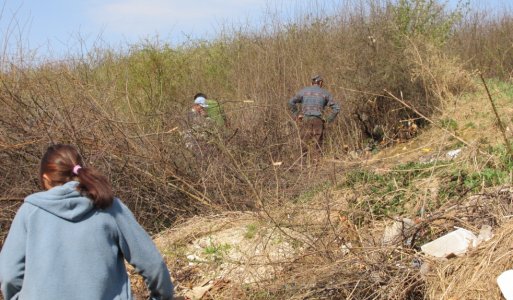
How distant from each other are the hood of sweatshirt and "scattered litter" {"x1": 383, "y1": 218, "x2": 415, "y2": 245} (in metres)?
2.80

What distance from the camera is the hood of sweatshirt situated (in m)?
2.67

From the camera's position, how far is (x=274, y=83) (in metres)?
14.1

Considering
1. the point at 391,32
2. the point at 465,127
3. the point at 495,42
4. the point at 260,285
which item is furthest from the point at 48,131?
the point at 495,42

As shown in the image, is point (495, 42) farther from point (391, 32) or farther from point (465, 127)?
point (465, 127)

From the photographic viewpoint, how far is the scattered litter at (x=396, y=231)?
194 inches

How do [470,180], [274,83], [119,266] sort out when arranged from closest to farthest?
1. [119,266]
2. [470,180]
3. [274,83]

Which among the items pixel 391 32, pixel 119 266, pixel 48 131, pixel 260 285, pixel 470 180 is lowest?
pixel 260 285

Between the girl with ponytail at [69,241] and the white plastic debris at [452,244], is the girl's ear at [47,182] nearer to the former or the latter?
the girl with ponytail at [69,241]

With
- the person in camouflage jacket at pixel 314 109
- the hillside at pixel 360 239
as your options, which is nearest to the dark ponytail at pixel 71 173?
the hillside at pixel 360 239

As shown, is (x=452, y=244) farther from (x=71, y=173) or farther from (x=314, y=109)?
(x=314, y=109)

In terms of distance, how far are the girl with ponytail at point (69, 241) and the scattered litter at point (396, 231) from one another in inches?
102

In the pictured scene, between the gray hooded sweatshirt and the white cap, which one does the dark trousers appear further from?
the gray hooded sweatshirt

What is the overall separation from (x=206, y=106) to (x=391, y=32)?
607 centimetres

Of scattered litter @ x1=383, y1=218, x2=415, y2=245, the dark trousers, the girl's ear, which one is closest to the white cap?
the dark trousers
